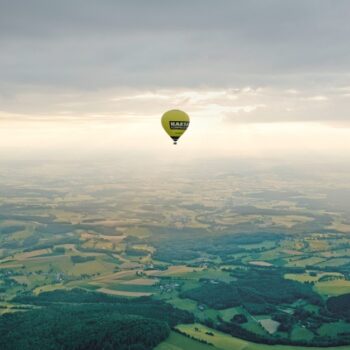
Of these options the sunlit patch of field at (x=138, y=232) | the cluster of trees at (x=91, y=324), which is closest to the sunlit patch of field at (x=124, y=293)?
the cluster of trees at (x=91, y=324)

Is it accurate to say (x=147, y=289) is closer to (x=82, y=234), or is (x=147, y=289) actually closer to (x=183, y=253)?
(x=183, y=253)

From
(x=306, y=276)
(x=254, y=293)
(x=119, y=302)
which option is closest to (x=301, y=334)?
(x=254, y=293)

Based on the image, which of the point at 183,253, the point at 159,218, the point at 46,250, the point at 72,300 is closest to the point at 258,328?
the point at 72,300

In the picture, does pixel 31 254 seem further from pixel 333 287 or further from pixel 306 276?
pixel 333 287

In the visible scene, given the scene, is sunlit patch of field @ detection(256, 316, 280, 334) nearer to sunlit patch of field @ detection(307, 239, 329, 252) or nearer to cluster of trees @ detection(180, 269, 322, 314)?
cluster of trees @ detection(180, 269, 322, 314)

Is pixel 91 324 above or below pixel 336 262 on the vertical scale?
below

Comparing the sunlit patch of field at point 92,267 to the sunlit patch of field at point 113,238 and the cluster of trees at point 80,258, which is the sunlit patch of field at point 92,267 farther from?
the sunlit patch of field at point 113,238
